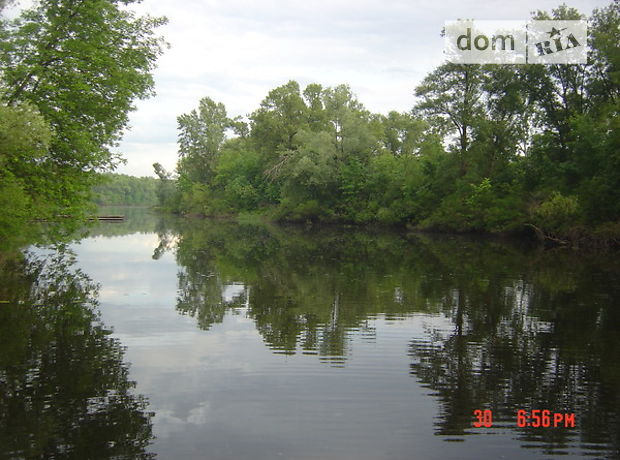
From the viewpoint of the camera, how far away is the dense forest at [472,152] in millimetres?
39812

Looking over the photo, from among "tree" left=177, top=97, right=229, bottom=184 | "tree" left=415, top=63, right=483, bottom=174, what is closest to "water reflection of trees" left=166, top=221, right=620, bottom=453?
"tree" left=415, top=63, right=483, bottom=174

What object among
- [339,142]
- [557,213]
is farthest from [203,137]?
Answer: [557,213]

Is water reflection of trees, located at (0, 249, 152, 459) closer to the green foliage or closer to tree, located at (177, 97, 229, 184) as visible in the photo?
the green foliage

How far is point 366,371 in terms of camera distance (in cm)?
1038

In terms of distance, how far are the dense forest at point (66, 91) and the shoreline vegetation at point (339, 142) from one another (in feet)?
0.22

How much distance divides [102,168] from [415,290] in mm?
14074
